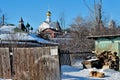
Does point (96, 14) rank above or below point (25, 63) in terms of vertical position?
above

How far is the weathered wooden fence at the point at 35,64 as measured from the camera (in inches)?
541

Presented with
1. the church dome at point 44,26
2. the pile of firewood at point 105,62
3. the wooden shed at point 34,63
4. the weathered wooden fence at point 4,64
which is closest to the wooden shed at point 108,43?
the pile of firewood at point 105,62

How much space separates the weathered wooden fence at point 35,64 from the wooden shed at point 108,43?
36.1 feet

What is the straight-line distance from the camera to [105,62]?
23469 millimetres

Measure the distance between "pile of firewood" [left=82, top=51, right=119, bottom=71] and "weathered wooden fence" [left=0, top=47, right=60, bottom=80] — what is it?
9.36 m

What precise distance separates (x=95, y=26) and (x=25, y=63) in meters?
32.4

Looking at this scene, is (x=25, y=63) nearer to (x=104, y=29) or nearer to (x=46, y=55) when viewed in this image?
(x=46, y=55)

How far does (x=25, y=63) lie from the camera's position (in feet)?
47.0

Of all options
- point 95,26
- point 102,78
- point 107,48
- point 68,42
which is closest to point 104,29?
point 95,26

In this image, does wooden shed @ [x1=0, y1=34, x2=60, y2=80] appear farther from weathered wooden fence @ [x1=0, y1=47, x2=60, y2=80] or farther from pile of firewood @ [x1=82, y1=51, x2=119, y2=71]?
pile of firewood @ [x1=82, y1=51, x2=119, y2=71]

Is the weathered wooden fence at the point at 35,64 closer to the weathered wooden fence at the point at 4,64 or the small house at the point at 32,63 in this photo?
the small house at the point at 32,63

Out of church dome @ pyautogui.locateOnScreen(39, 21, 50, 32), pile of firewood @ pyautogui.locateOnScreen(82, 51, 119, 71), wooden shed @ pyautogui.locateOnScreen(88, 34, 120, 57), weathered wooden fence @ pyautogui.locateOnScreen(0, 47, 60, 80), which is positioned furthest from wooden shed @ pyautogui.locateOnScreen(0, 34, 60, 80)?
church dome @ pyautogui.locateOnScreen(39, 21, 50, 32)

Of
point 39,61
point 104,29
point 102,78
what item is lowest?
point 102,78

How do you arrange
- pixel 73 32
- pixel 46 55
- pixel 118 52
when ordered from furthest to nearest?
pixel 73 32, pixel 118 52, pixel 46 55
